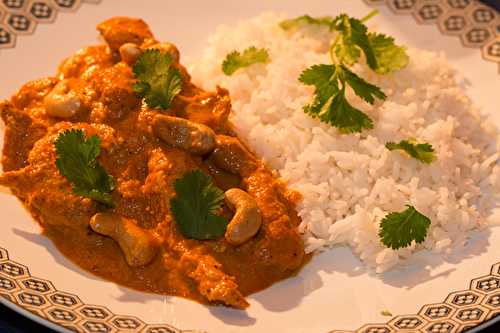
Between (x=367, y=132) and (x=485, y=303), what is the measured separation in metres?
2.02

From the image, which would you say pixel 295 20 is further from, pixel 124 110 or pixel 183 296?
pixel 183 296

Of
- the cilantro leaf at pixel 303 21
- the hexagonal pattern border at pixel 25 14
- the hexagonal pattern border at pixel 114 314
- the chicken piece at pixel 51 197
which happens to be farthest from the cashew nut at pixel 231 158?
the hexagonal pattern border at pixel 25 14

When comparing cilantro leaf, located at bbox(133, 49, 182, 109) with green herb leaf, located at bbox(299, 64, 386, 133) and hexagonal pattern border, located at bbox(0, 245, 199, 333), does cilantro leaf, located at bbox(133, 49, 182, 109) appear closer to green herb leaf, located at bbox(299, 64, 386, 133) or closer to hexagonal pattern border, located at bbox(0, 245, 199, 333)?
green herb leaf, located at bbox(299, 64, 386, 133)

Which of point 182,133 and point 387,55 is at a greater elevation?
point 387,55

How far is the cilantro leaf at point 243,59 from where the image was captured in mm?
7469

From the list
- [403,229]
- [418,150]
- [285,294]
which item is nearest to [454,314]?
[403,229]

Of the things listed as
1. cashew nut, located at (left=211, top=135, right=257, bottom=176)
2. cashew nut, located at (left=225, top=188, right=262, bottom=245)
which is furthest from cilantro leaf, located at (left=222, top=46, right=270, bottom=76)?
cashew nut, located at (left=225, top=188, right=262, bottom=245)

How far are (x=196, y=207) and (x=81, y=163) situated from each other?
0.93 metres

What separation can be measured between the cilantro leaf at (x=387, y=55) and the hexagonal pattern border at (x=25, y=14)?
10.5ft

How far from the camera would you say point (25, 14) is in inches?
320

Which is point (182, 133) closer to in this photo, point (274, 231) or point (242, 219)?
point (242, 219)

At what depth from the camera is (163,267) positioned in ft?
18.7

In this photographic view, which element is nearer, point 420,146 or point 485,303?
point 485,303

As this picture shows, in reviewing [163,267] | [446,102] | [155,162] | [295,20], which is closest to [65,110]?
[155,162]
